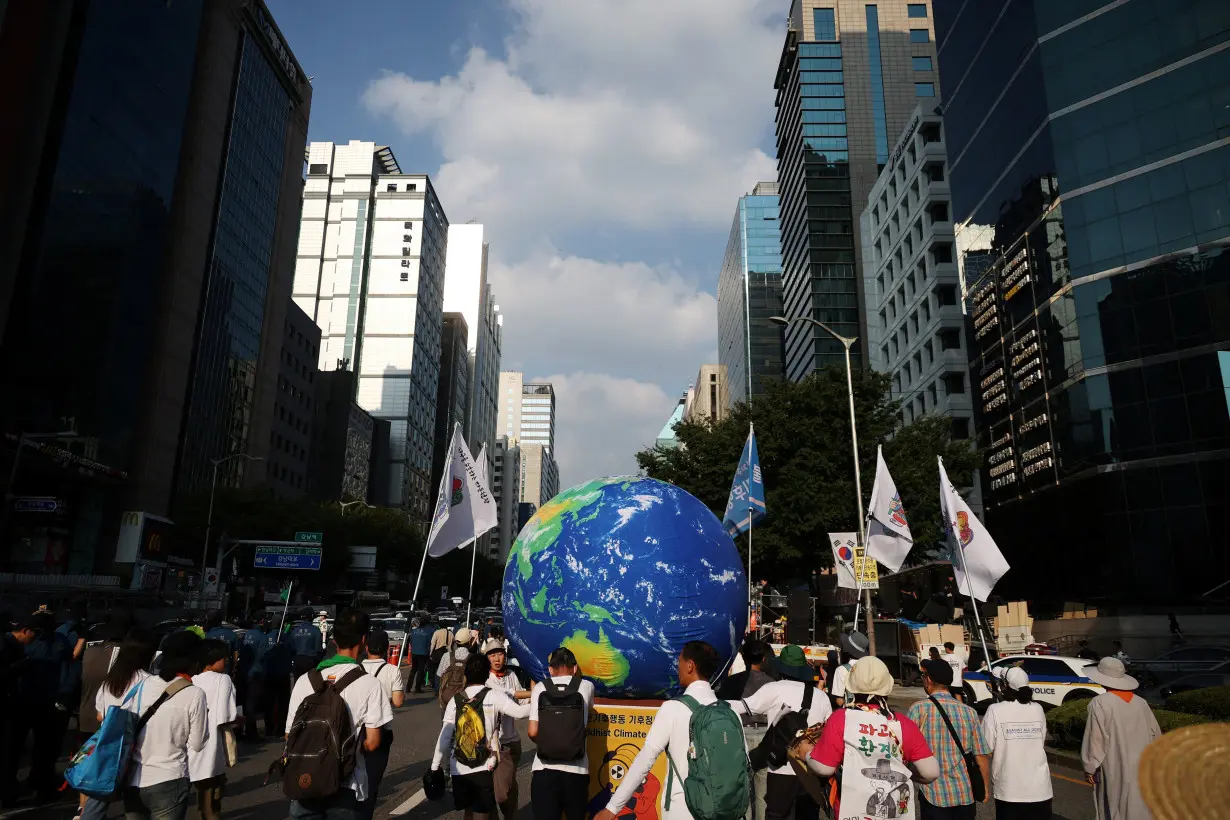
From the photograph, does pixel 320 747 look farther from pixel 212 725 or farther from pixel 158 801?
pixel 212 725

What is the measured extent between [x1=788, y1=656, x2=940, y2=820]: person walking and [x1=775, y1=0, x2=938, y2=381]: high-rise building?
76617mm

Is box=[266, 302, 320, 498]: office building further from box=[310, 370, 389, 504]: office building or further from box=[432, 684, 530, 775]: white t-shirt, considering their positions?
box=[432, 684, 530, 775]: white t-shirt

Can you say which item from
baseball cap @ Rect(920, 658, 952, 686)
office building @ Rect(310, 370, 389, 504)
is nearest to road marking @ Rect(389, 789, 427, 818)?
baseball cap @ Rect(920, 658, 952, 686)

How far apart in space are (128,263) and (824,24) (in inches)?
2797

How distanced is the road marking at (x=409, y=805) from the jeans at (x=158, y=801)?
343cm

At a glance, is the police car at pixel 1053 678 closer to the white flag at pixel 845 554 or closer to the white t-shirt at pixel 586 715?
the white flag at pixel 845 554

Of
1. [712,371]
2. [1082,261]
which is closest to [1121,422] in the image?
[1082,261]

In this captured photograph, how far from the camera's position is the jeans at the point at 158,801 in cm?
555

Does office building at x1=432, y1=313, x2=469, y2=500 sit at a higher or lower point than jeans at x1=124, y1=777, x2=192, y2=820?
higher

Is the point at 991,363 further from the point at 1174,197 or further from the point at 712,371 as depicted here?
the point at 712,371

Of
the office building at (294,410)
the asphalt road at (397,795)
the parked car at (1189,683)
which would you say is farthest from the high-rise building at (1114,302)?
the office building at (294,410)

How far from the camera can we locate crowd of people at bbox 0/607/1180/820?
4.64 metres

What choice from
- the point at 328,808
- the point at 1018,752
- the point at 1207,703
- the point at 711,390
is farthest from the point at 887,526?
the point at 711,390

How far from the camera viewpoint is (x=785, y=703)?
6332 millimetres
